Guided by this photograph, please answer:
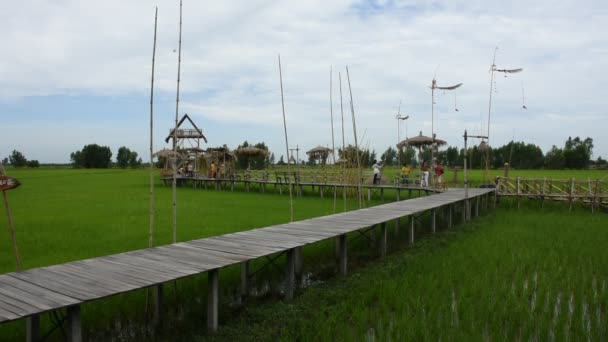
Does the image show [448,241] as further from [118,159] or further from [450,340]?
[118,159]

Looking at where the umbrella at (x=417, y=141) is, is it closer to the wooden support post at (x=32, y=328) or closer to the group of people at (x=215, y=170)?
the group of people at (x=215, y=170)

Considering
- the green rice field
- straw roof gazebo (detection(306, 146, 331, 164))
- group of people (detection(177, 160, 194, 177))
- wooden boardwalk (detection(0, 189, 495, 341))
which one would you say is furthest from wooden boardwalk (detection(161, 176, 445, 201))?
wooden boardwalk (detection(0, 189, 495, 341))

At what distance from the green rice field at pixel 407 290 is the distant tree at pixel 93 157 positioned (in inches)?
2534

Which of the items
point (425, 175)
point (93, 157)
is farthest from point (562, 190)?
point (93, 157)

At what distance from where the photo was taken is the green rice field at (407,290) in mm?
4520

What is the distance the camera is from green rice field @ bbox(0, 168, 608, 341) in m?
4.52

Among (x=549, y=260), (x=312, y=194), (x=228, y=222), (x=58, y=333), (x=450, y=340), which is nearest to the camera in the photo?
(x=450, y=340)

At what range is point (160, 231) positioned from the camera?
33.1ft

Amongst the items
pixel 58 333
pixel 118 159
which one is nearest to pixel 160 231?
pixel 58 333

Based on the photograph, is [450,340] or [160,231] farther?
[160,231]

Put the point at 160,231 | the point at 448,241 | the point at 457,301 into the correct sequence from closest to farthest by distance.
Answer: the point at 457,301, the point at 448,241, the point at 160,231

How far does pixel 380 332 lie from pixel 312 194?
54.5 feet

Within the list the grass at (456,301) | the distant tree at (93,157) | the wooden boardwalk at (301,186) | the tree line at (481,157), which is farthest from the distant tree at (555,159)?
the distant tree at (93,157)

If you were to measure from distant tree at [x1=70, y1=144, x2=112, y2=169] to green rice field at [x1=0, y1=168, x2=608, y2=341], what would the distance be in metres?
64.4
